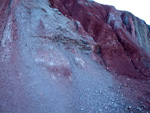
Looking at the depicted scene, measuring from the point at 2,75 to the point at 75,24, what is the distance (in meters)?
6.47

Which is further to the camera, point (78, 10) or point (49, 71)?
point (78, 10)

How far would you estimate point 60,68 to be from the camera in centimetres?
552

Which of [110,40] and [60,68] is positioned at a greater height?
[110,40]

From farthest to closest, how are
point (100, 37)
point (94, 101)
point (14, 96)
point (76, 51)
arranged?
point (100, 37), point (76, 51), point (94, 101), point (14, 96)

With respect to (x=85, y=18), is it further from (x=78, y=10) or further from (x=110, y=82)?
(x=110, y=82)

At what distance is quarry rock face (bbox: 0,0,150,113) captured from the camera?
4.20m

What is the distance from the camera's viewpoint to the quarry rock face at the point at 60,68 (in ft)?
13.8

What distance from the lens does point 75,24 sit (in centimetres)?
907

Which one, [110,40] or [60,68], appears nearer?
[60,68]

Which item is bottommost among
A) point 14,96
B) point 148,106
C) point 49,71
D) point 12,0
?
point 14,96

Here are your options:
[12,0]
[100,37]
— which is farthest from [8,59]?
[100,37]

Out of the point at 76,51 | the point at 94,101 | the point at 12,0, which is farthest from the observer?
the point at 76,51

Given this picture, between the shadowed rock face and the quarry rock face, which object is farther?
the shadowed rock face

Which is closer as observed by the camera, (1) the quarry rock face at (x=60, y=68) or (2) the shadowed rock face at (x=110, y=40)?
(1) the quarry rock face at (x=60, y=68)
